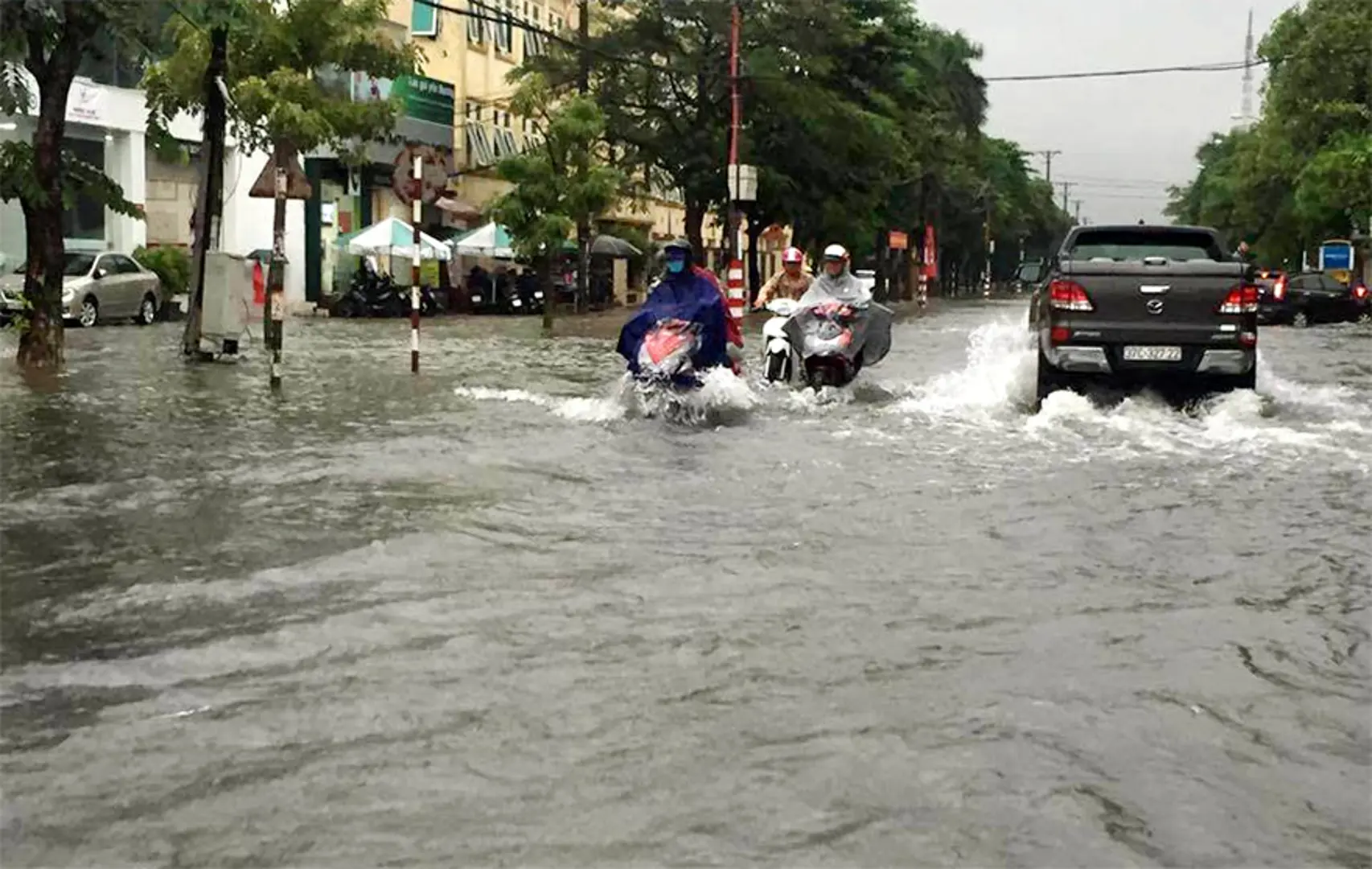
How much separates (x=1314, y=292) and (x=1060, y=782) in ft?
138

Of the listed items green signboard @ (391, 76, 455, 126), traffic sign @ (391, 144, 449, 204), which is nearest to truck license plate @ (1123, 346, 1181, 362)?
traffic sign @ (391, 144, 449, 204)

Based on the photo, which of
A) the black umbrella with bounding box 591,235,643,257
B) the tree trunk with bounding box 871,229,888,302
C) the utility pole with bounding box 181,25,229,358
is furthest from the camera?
the tree trunk with bounding box 871,229,888,302

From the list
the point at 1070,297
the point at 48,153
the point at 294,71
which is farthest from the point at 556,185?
the point at 1070,297

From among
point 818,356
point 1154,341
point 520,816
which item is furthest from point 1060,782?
point 818,356

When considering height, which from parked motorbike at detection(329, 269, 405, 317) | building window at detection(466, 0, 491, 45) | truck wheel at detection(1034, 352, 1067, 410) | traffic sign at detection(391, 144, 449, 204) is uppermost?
building window at detection(466, 0, 491, 45)

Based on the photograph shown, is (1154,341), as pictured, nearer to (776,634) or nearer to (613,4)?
(776,634)

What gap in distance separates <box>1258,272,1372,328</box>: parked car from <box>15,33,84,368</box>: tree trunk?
3295 centimetres

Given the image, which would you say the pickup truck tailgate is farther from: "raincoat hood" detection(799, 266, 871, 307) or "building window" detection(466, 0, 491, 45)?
"building window" detection(466, 0, 491, 45)

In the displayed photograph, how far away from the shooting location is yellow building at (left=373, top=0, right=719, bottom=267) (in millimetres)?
50594

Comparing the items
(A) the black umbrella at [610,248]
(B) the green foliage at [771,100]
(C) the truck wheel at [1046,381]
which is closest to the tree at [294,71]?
(C) the truck wheel at [1046,381]

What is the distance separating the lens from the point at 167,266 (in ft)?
122

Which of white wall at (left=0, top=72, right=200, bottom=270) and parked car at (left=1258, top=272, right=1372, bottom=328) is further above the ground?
white wall at (left=0, top=72, right=200, bottom=270)

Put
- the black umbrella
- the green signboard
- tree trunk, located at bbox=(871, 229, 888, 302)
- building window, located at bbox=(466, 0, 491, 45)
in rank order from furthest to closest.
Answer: tree trunk, located at bbox=(871, 229, 888, 302) → building window, located at bbox=(466, 0, 491, 45) → the black umbrella → the green signboard

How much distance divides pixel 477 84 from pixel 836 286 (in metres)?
40.2
